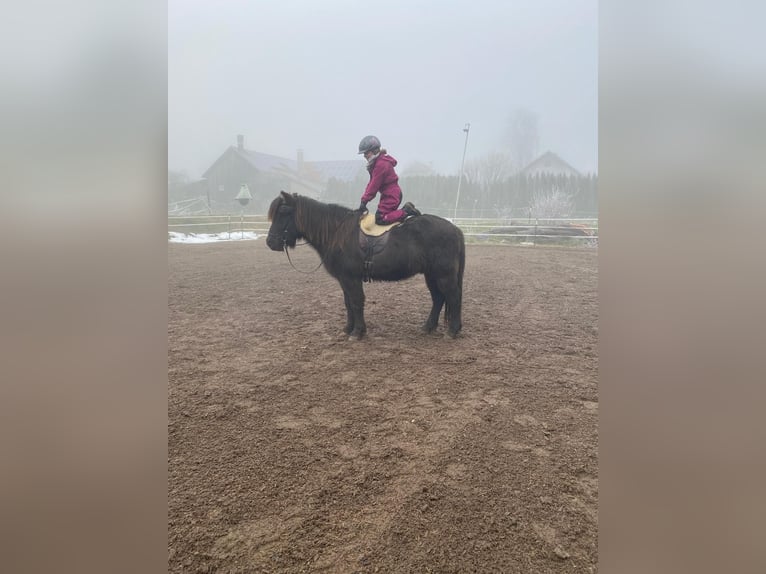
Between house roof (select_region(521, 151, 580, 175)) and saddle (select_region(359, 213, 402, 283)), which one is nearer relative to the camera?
house roof (select_region(521, 151, 580, 175))

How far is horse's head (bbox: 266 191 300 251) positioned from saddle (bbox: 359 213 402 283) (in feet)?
1.43

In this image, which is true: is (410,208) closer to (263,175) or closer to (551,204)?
(551,204)

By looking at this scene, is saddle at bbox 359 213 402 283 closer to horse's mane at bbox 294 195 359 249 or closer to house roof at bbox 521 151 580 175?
horse's mane at bbox 294 195 359 249

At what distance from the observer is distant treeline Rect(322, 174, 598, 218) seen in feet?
6.39

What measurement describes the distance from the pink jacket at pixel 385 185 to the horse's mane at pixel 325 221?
10.2 inches

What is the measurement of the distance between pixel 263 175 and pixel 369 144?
2.50 feet

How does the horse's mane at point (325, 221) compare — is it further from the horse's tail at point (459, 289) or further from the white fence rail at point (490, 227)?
the horse's tail at point (459, 289)

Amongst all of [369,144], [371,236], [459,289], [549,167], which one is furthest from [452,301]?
[369,144]

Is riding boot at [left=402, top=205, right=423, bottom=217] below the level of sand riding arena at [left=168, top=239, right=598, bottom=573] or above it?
above

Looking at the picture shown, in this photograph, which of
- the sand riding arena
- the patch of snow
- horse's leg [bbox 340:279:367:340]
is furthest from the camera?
horse's leg [bbox 340:279:367:340]

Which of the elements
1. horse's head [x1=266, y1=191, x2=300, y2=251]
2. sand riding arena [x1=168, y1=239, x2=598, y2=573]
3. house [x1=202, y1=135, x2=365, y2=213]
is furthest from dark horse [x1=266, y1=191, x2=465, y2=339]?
sand riding arena [x1=168, y1=239, x2=598, y2=573]
